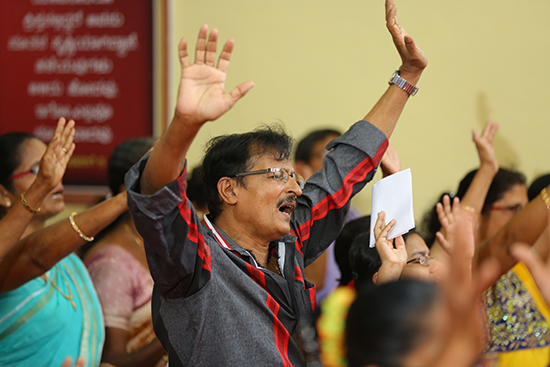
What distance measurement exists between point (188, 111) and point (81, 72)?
7.27 ft

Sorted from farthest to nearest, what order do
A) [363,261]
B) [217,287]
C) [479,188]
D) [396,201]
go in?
[479,188] < [363,261] < [396,201] < [217,287]

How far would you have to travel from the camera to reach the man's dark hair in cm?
152

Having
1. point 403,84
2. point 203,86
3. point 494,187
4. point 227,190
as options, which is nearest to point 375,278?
point 227,190

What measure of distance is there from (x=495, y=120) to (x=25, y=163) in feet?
7.19

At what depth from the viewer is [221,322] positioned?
3.97 feet

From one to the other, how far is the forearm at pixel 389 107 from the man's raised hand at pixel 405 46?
→ 11mm

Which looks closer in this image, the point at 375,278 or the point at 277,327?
the point at 277,327

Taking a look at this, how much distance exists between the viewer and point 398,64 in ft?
9.18

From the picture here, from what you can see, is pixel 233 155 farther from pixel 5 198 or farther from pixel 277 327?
pixel 5 198

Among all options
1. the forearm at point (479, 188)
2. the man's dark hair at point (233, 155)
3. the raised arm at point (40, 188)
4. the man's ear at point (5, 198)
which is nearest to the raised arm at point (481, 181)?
the forearm at point (479, 188)

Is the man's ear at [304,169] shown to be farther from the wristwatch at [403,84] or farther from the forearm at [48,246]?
the forearm at [48,246]

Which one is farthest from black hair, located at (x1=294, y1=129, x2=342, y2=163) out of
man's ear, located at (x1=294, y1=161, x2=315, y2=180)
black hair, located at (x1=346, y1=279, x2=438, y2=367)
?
black hair, located at (x1=346, y1=279, x2=438, y2=367)

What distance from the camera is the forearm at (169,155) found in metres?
1.01

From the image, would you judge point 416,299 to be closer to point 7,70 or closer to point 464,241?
point 464,241
